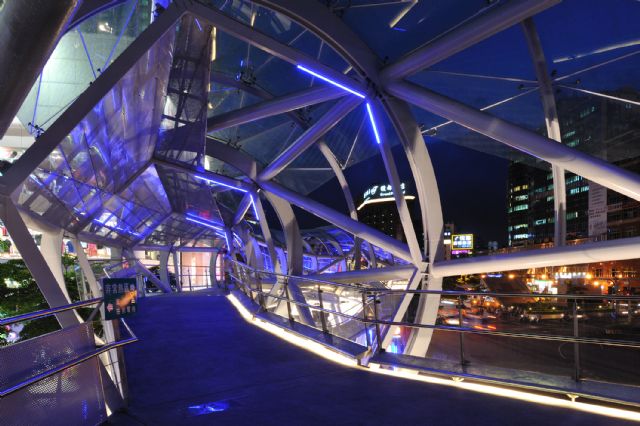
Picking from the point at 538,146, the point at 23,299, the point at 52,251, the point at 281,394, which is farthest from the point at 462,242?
the point at 281,394

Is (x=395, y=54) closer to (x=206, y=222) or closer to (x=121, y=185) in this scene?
(x=121, y=185)

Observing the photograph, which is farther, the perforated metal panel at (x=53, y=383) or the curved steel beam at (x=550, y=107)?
the curved steel beam at (x=550, y=107)

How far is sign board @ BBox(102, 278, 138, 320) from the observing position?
5.08m

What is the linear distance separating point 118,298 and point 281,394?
2.04m

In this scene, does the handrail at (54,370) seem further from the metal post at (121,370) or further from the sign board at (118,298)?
the sign board at (118,298)

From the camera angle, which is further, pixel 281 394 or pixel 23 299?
pixel 23 299

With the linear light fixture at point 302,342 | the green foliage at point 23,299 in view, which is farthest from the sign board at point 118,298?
the green foliage at point 23,299

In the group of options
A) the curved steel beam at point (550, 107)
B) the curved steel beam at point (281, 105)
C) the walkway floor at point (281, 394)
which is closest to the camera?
the walkway floor at point (281, 394)

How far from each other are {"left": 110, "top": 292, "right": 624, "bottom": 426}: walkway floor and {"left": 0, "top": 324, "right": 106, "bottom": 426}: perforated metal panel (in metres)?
0.44

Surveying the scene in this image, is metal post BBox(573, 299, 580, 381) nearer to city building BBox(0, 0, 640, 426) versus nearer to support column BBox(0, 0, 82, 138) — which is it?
city building BBox(0, 0, 640, 426)

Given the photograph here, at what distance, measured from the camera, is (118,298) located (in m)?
5.22

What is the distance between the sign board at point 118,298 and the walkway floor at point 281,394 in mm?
952

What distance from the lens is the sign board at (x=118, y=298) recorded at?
5.08 metres

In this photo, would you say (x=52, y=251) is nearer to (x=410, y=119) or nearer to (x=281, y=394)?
(x=410, y=119)
